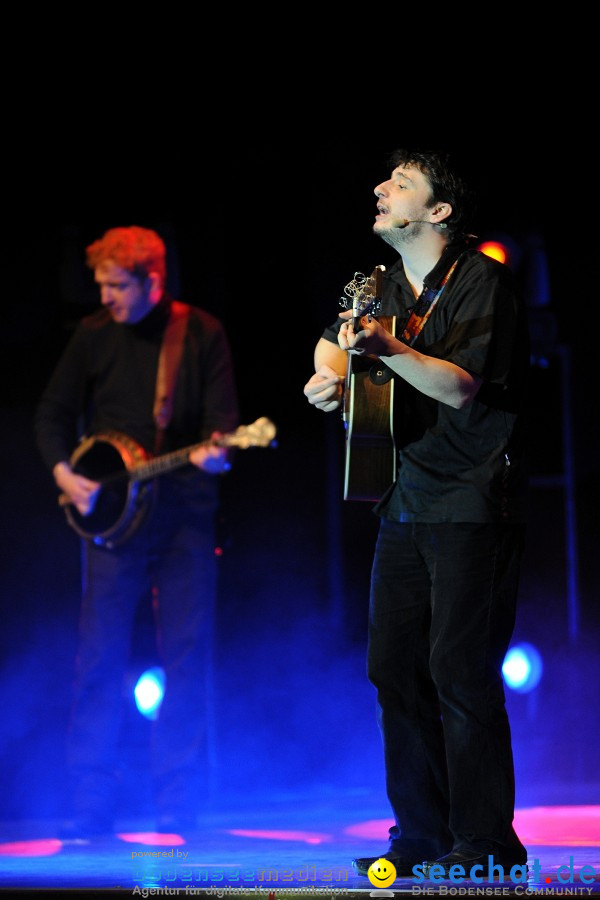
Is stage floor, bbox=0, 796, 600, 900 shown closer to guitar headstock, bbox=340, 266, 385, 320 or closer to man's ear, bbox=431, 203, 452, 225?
guitar headstock, bbox=340, 266, 385, 320

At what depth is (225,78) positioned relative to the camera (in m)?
5.34

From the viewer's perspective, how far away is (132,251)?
5070 millimetres

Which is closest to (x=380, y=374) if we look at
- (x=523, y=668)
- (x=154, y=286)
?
(x=154, y=286)

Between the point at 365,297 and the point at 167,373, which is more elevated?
the point at 167,373

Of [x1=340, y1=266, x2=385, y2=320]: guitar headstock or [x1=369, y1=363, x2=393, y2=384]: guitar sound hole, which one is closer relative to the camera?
[x1=340, y1=266, x2=385, y2=320]: guitar headstock

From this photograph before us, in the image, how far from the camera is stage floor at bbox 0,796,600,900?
280 cm

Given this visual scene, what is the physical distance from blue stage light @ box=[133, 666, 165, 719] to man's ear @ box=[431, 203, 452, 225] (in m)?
2.73

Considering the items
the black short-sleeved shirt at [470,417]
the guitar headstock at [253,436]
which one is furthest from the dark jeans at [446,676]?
the guitar headstock at [253,436]

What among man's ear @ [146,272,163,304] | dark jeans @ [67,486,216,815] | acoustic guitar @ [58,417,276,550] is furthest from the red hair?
dark jeans @ [67,486,216,815]

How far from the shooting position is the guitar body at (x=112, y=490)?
4848mm

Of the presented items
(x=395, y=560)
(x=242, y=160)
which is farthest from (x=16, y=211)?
(x=395, y=560)

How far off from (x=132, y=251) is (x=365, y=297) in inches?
88.4

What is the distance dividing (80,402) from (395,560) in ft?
7.47

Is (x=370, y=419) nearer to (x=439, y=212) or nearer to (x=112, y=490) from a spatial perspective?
(x=439, y=212)
